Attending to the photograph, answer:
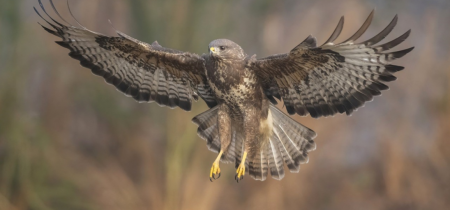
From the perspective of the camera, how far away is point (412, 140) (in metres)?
6.11

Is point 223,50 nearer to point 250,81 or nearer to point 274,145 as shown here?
point 250,81

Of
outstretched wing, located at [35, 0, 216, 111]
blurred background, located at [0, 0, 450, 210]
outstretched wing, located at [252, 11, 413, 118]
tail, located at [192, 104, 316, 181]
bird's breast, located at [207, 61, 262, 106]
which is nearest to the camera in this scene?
outstretched wing, located at [252, 11, 413, 118]

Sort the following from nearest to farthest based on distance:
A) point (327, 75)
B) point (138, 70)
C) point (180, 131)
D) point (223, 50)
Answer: point (223, 50) → point (327, 75) → point (138, 70) → point (180, 131)

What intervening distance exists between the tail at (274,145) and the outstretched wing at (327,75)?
33cm

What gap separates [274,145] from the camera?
3145 millimetres

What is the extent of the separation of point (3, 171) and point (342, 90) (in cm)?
407

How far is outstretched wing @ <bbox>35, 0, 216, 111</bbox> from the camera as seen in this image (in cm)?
288

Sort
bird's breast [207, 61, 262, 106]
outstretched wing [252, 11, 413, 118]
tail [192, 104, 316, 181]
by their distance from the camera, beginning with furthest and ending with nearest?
tail [192, 104, 316, 181], bird's breast [207, 61, 262, 106], outstretched wing [252, 11, 413, 118]

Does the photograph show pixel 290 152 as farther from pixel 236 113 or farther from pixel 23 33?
pixel 23 33

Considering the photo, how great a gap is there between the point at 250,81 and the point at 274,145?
65cm

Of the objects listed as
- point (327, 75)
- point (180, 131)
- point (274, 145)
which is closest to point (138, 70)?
point (274, 145)

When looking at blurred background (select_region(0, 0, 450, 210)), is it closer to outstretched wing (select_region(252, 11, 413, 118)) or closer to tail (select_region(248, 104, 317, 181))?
tail (select_region(248, 104, 317, 181))

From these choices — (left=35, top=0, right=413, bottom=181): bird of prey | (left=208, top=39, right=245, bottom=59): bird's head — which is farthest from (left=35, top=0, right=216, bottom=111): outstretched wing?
(left=208, top=39, right=245, bottom=59): bird's head

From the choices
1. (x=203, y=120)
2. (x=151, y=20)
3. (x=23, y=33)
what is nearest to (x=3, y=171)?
(x=23, y=33)
